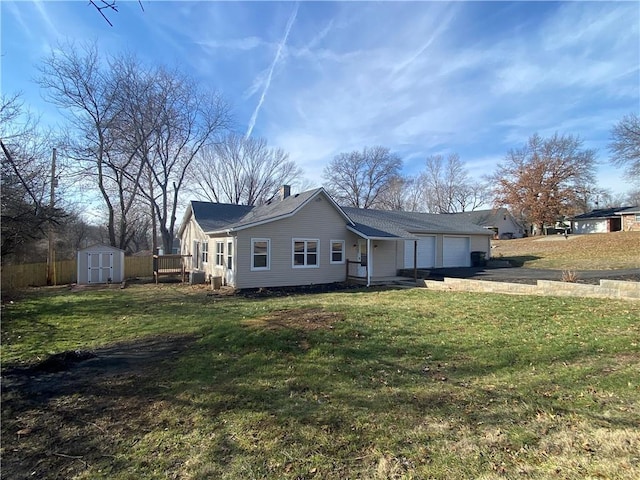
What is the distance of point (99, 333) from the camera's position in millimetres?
8227

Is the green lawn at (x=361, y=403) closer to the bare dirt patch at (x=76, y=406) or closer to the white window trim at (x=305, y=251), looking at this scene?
the bare dirt patch at (x=76, y=406)

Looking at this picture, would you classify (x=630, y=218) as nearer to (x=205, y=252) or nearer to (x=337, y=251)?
(x=337, y=251)

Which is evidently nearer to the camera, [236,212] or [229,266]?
[229,266]

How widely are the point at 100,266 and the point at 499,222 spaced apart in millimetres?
47441

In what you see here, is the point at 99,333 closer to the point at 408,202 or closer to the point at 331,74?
the point at 331,74

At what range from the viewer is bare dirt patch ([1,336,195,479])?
11.2 ft

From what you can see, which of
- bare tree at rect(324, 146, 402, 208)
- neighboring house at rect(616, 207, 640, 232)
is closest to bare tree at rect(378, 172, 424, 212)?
bare tree at rect(324, 146, 402, 208)

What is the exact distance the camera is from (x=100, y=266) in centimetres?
1994

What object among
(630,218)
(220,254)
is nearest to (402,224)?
(220,254)

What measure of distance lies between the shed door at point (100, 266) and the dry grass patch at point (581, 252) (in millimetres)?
24827

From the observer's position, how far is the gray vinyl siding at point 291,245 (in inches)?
600

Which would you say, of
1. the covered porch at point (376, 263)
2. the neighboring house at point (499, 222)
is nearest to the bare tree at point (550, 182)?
the neighboring house at point (499, 222)

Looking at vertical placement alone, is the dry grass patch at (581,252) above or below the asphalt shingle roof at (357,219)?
below

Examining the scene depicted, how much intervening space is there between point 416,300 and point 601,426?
7.82m
